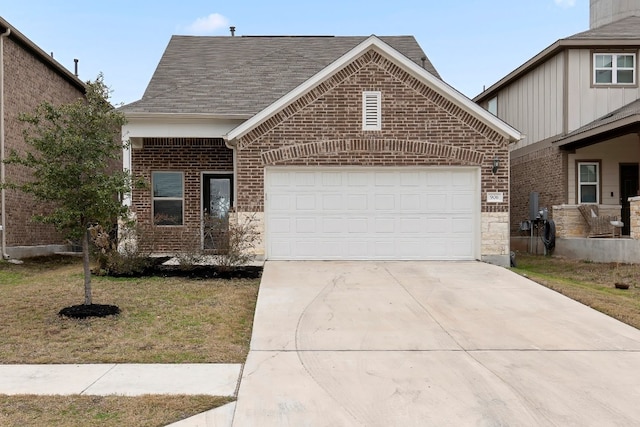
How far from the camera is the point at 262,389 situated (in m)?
4.82

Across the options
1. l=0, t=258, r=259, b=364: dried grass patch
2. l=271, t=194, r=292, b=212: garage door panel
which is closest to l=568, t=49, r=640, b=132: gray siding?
l=271, t=194, r=292, b=212: garage door panel

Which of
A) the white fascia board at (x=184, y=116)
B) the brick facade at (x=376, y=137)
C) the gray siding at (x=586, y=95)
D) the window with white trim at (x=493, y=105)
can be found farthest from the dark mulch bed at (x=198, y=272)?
the window with white trim at (x=493, y=105)

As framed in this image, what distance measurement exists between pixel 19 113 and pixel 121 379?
1129 centimetres

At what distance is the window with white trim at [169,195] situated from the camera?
45.8ft

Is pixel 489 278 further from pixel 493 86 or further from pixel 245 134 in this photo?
pixel 493 86

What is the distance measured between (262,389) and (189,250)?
6744 millimetres

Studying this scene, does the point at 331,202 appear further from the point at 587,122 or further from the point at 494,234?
the point at 587,122

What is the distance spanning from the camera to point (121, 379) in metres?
5.02

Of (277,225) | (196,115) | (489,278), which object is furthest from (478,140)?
(196,115)

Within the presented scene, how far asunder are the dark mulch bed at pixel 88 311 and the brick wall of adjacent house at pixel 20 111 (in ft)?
24.4

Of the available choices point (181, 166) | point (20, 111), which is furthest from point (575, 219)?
point (20, 111)

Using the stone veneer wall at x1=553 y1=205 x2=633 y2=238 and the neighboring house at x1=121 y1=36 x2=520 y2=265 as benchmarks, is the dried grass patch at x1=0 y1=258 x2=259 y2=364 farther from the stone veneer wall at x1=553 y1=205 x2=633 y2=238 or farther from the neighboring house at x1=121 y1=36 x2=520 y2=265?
the stone veneer wall at x1=553 y1=205 x2=633 y2=238

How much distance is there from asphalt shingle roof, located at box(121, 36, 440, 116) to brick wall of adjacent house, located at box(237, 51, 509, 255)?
1.83 m

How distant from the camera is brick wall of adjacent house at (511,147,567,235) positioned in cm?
1591
